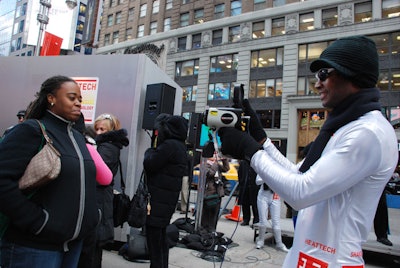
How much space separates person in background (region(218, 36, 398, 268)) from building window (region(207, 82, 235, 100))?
28.4 m

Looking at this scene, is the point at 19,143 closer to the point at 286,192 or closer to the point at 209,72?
the point at 286,192

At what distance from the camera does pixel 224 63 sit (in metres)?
30.6

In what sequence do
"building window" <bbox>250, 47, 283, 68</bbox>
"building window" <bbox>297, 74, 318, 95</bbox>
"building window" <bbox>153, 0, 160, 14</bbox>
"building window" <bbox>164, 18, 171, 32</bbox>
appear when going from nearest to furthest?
"building window" <bbox>297, 74, 318, 95</bbox> < "building window" <bbox>250, 47, 283, 68</bbox> < "building window" <bbox>164, 18, 171, 32</bbox> < "building window" <bbox>153, 0, 160, 14</bbox>

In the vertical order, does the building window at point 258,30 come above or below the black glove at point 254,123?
above

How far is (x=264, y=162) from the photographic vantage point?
139cm

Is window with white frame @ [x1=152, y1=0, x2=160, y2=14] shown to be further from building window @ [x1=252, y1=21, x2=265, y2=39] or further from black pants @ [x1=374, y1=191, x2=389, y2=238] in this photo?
black pants @ [x1=374, y1=191, x2=389, y2=238]

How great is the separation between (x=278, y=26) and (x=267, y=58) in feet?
9.77

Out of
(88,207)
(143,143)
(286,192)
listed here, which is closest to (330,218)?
(286,192)

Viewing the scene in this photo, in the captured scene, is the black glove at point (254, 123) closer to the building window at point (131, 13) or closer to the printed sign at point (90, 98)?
the printed sign at point (90, 98)

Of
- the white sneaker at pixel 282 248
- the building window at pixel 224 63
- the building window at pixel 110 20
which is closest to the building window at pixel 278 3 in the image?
the building window at pixel 224 63

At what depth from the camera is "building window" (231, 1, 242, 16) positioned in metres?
30.5

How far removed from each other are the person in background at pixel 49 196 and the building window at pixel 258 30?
1128 inches

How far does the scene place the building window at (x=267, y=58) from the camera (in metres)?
27.8

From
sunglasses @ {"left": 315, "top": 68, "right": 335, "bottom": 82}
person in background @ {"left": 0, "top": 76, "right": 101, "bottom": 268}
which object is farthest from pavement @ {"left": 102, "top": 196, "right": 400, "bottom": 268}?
sunglasses @ {"left": 315, "top": 68, "right": 335, "bottom": 82}
